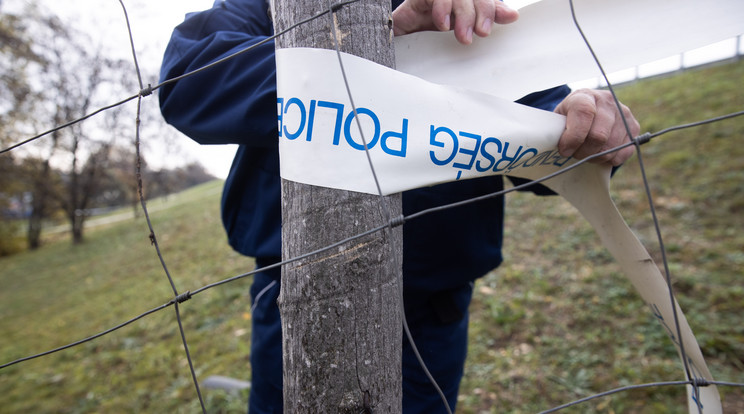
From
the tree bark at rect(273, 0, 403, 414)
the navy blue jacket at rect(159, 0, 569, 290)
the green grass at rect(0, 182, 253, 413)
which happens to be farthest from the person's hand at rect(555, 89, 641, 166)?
the green grass at rect(0, 182, 253, 413)

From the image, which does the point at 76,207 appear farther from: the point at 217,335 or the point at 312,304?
the point at 312,304

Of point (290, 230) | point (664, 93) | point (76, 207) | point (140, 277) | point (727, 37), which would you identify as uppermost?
point (664, 93)

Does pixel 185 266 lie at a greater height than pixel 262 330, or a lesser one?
lesser

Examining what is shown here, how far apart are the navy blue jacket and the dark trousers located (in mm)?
109

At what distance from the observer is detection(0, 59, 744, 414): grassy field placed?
102 inches

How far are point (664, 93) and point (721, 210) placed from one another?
4804 millimetres

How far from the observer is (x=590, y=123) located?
0.95m

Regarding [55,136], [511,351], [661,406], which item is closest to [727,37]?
[661,406]

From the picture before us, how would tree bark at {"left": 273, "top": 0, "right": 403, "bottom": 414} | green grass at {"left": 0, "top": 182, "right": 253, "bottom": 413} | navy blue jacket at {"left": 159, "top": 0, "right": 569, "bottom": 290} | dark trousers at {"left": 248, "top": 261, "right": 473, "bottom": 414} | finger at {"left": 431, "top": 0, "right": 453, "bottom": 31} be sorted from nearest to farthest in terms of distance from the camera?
tree bark at {"left": 273, "top": 0, "right": 403, "bottom": 414}
finger at {"left": 431, "top": 0, "right": 453, "bottom": 31}
navy blue jacket at {"left": 159, "top": 0, "right": 569, "bottom": 290}
dark trousers at {"left": 248, "top": 261, "right": 473, "bottom": 414}
green grass at {"left": 0, "top": 182, "right": 253, "bottom": 413}

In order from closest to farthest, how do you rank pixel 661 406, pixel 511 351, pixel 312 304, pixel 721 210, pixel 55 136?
pixel 312 304 → pixel 661 406 → pixel 511 351 → pixel 721 210 → pixel 55 136

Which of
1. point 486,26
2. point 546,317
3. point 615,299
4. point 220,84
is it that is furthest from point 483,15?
point 615,299

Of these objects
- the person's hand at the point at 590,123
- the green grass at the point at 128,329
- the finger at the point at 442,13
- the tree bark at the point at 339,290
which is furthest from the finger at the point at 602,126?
the green grass at the point at 128,329

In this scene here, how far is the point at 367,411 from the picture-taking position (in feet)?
2.49

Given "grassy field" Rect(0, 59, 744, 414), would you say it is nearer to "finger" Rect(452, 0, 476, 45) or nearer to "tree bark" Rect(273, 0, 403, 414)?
"tree bark" Rect(273, 0, 403, 414)
